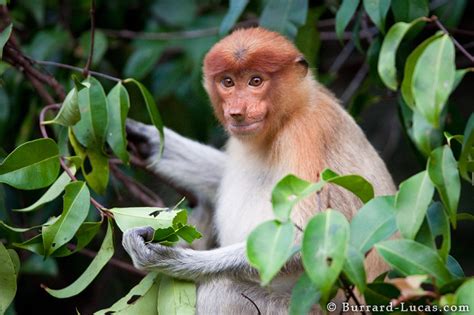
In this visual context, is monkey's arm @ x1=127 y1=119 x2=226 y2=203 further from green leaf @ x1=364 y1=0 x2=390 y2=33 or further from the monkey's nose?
green leaf @ x1=364 y1=0 x2=390 y2=33

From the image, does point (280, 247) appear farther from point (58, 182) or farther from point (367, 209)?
point (58, 182)

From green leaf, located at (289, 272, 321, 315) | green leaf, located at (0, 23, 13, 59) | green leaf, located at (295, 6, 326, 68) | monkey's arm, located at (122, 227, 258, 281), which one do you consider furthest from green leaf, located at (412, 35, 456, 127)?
green leaf, located at (295, 6, 326, 68)

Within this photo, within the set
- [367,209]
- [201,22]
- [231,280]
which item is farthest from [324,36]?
[367,209]

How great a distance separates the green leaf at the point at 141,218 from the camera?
4.54 m

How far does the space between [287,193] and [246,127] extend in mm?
1898

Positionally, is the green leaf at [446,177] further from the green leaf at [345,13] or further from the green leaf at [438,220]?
the green leaf at [345,13]

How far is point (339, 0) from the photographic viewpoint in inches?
268

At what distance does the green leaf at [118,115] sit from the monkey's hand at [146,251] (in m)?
0.56

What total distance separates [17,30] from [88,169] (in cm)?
177

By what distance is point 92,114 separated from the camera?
4.84 metres

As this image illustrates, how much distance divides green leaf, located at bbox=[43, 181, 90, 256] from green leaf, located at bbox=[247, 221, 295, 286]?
1.44m

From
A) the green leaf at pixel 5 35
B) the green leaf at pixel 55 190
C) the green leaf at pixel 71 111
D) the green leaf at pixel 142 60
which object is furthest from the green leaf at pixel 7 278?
the green leaf at pixel 142 60

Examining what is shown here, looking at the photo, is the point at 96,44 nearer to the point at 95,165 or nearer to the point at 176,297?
the point at 95,165

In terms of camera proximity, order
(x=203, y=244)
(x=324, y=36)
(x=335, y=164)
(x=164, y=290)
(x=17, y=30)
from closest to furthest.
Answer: (x=164, y=290), (x=335, y=164), (x=203, y=244), (x=17, y=30), (x=324, y=36)
